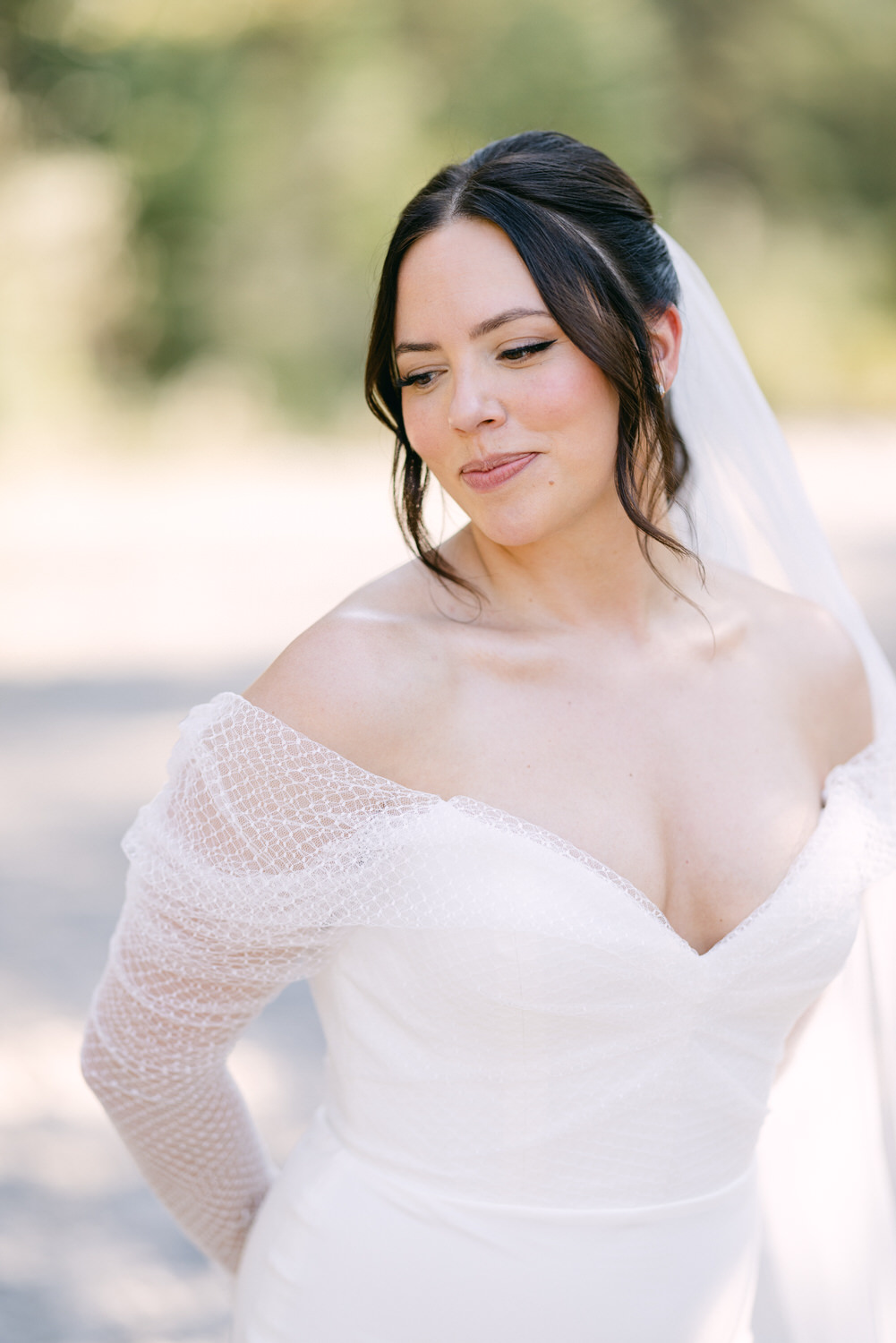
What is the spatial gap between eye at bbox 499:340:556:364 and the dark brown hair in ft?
0.10

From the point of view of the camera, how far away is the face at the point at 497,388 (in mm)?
1741

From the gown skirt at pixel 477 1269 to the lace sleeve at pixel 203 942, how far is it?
219 mm

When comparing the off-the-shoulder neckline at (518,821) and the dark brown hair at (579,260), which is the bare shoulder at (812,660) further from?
the off-the-shoulder neckline at (518,821)

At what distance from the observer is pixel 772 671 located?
6.76ft

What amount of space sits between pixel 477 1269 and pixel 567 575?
903 millimetres

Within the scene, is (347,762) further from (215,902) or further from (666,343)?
(666,343)

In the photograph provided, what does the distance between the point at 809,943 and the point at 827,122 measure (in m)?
26.9

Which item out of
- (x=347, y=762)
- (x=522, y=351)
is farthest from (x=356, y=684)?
(x=522, y=351)

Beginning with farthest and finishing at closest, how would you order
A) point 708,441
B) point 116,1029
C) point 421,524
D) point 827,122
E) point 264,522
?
point 827,122 < point 264,522 < point 708,441 < point 421,524 < point 116,1029

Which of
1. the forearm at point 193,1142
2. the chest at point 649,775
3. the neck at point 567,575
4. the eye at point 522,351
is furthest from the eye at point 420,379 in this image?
the forearm at point 193,1142

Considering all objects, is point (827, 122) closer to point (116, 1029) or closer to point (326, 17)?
point (326, 17)

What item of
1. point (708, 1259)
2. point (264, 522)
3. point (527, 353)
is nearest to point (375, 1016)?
point (708, 1259)

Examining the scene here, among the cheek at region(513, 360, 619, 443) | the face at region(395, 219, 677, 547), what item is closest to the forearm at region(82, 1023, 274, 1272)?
the face at region(395, 219, 677, 547)

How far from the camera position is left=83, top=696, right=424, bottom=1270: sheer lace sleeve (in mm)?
1678
